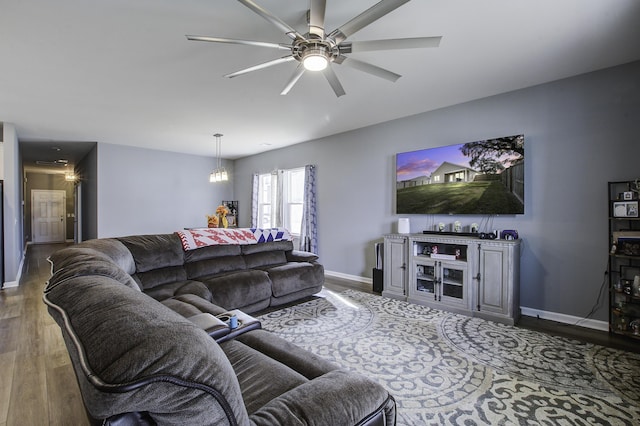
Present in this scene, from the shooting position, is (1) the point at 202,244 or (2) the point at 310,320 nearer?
(2) the point at 310,320

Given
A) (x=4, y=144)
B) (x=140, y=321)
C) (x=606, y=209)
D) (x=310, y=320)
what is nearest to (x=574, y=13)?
(x=606, y=209)

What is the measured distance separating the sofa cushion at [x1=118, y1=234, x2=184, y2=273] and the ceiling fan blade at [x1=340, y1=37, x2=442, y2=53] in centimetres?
271

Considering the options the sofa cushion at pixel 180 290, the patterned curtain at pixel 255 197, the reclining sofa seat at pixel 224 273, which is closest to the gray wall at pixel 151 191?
the patterned curtain at pixel 255 197

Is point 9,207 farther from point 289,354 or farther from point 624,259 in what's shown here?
point 624,259

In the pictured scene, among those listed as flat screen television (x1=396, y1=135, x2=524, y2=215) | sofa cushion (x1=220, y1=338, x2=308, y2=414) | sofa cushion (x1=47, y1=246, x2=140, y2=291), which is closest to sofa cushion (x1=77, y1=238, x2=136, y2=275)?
sofa cushion (x1=47, y1=246, x2=140, y2=291)

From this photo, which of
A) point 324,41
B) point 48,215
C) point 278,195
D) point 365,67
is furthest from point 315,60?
point 48,215

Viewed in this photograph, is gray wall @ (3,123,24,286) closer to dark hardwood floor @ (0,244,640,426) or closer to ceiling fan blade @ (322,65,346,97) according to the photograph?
dark hardwood floor @ (0,244,640,426)

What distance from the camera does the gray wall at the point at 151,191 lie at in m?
6.30

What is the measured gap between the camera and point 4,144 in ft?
15.7

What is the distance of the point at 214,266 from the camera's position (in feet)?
11.6

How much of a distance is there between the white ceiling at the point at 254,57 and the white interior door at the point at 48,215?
7.60 m

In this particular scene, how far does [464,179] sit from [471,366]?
242 centimetres

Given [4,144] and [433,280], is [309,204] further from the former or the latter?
[4,144]

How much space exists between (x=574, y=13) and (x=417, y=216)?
110 inches
